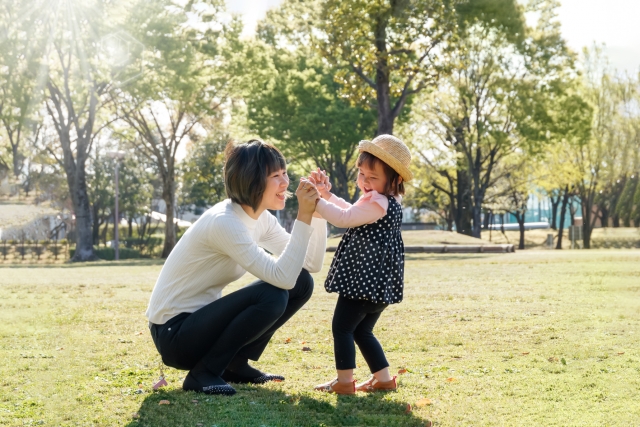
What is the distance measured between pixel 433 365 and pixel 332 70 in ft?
92.7

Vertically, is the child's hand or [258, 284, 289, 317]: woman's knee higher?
the child's hand

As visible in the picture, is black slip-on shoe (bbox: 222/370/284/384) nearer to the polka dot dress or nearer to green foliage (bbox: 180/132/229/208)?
the polka dot dress

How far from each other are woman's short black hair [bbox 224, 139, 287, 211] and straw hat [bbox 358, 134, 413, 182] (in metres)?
0.56

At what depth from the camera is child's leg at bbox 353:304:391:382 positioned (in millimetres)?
4484

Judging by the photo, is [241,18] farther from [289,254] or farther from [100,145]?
[289,254]

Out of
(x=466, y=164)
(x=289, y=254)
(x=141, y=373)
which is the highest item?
(x=466, y=164)

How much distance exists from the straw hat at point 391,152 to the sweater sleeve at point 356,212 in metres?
0.22

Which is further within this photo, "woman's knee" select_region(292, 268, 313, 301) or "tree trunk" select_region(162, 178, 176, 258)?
"tree trunk" select_region(162, 178, 176, 258)

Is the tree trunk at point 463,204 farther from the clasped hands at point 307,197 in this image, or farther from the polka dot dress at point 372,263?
the clasped hands at point 307,197

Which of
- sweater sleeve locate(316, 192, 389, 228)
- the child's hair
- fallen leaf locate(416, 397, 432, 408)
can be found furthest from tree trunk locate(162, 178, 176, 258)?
fallen leaf locate(416, 397, 432, 408)

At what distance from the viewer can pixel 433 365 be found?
534 cm

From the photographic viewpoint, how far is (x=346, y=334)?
438cm

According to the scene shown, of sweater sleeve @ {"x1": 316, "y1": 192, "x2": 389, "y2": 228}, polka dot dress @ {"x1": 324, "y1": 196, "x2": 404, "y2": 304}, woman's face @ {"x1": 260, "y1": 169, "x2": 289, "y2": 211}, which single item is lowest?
polka dot dress @ {"x1": 324, "y1": 196, "x2": 404, "y2": 304}

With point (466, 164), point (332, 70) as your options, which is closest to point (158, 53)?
point (332, 70)
